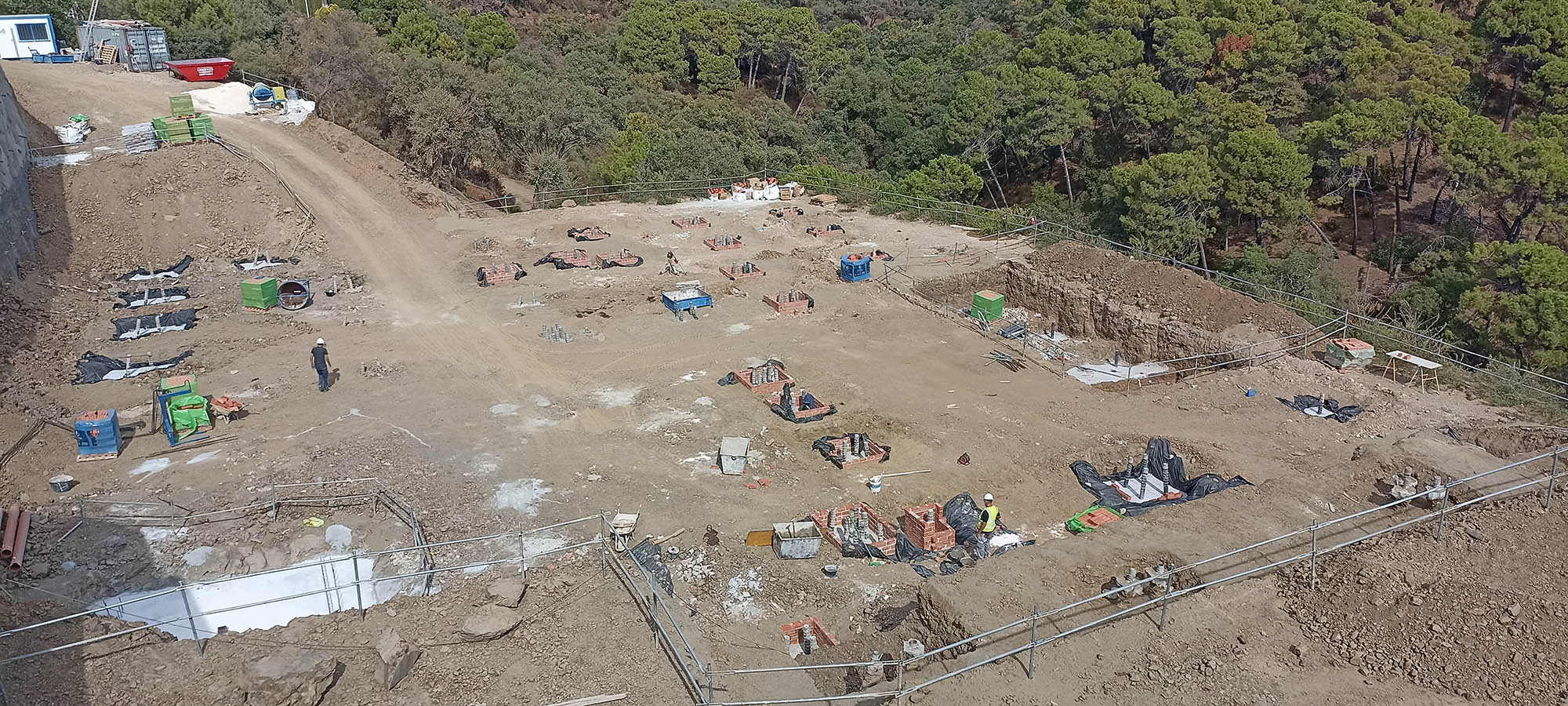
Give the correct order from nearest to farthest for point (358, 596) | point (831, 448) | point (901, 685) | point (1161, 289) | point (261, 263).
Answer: point (901, 685)
point (358, 596)
point (831, 448)
point (1161, 289)
point (261, 263)

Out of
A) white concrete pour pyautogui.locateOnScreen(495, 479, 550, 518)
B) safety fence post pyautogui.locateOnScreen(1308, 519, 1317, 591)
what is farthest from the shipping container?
safety fence post pyautogui.locateOnScreen(1308, 519, 1317, 591)

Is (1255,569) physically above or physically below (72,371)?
above

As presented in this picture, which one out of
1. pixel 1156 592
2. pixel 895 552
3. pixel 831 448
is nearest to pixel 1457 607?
pixel 1156 592

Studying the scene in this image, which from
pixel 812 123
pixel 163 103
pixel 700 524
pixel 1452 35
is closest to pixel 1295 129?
pixel 1452 35

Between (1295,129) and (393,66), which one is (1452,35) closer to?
(1295,129)

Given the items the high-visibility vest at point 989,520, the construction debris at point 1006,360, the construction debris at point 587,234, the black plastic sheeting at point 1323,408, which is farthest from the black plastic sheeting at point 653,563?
the construction debris at point 587,234

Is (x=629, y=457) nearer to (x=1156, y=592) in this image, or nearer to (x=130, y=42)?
(x=1156, y=592)
